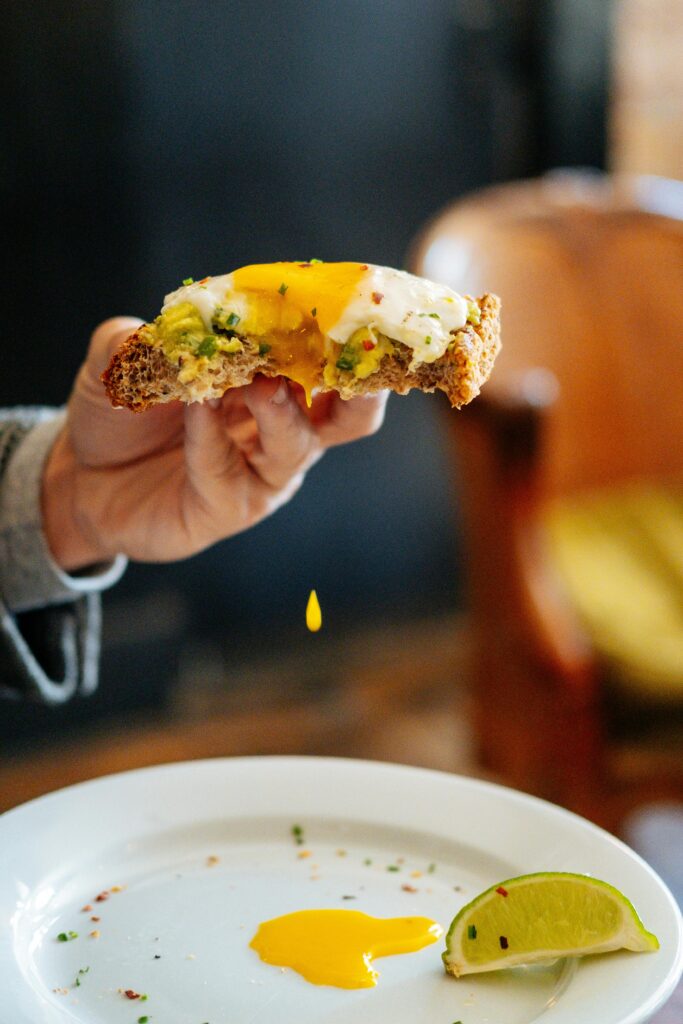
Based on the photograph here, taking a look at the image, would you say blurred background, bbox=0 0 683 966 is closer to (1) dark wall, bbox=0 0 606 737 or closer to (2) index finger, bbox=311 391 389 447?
(1) dark wall, bbox=0 0 606 737

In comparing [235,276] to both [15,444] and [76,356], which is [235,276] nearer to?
[15,444]

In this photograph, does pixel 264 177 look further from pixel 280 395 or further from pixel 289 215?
pixel 280 395

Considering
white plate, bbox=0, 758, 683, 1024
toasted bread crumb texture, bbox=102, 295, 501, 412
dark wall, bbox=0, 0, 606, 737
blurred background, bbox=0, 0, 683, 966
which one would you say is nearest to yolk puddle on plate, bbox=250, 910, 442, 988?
white plate, bbox=0, 758, 683, 1024

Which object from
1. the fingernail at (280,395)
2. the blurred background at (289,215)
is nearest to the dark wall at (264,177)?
the blurred background at (289,215)

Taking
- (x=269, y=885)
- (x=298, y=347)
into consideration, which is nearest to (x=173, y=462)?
(x=298, y=347)

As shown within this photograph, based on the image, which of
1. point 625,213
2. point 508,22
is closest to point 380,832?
point 625,213

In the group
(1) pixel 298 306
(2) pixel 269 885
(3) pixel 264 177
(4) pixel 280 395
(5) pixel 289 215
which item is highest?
(1) pixel 298 306

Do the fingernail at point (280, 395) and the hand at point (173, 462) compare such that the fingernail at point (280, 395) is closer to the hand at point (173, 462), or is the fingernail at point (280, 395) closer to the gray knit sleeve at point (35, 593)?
the hand at point (173, 462)
